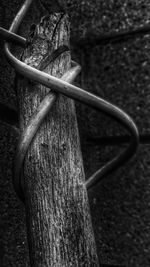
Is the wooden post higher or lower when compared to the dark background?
higher

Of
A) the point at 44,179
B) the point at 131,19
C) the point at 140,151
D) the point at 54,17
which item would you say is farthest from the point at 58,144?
the point at 131,19

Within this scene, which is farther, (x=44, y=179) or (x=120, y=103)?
(x=120, y=103)

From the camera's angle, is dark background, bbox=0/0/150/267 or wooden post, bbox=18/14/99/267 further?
dark background, bbox=0/0/150/267

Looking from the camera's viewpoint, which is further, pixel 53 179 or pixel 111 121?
pixel 111 121

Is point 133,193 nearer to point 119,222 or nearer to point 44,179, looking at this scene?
point 119,222
